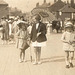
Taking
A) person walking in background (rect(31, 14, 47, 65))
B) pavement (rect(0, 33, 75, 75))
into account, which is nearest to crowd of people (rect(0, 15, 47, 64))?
person walking in background (rect(31, 14, 47, 65))

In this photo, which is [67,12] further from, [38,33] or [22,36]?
[38,33]

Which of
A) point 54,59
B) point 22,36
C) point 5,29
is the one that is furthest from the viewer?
point 5,29

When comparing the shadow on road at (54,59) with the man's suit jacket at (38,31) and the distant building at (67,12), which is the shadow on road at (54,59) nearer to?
the man's suit jacket at (38,31)

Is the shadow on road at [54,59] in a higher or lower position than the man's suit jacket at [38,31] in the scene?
lower

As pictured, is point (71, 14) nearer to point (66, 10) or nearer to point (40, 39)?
point (66, 10)

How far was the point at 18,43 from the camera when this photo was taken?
14156mm

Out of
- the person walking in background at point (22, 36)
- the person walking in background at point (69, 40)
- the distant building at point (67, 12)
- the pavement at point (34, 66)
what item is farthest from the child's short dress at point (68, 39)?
the distant building at point (67, 12)

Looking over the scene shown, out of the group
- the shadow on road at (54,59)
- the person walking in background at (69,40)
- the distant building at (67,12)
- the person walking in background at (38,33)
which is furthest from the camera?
the distant building at (67,12)

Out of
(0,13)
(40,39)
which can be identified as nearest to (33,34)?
(40,39)

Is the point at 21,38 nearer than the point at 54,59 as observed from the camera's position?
Yes

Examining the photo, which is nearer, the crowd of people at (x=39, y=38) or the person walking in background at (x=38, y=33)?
the crowd of people at (x=39, y=38)

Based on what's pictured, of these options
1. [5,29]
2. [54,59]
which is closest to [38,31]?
[54,59]

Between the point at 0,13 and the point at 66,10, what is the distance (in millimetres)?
13860

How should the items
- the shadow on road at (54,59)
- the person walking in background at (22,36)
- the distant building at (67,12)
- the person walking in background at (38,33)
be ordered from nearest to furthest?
the person walking in background at (38,33), the person walking in background at (22,36), the shadow on road at (54,59), the distant building at (67,12)
